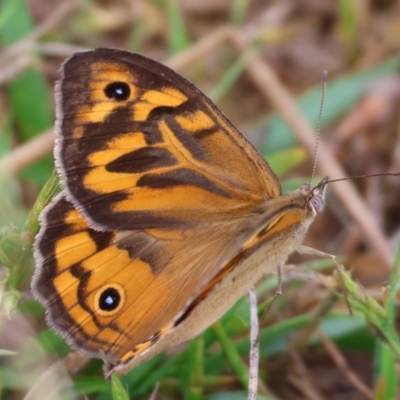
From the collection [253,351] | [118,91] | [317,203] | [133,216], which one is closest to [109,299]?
[133,216]

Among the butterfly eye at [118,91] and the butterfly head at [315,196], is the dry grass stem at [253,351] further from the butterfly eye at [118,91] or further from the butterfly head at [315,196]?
the butterfly eye at [118,91]

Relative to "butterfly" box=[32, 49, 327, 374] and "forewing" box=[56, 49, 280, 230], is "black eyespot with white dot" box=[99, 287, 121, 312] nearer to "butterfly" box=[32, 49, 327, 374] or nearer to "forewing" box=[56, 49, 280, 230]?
"butterfly" box=[32, 49, 327, 374]

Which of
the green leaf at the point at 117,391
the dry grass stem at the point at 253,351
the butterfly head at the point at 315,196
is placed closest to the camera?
the green leaf at the point at 117,391

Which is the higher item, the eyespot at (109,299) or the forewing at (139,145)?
the forewing at (139,145)

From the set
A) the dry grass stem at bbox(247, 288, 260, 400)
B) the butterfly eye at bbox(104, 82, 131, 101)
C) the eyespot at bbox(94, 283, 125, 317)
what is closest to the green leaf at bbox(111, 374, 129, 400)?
the eyespot at bbox(94, 283, 125, 317)

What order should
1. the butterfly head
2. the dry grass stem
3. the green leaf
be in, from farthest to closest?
1. the butterfly head
2. the dry grass stem
3. the green leaf

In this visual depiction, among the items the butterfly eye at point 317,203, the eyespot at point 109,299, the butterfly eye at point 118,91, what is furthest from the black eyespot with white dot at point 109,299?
the butterfly eye at point 317,203

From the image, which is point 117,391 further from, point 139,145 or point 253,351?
point 139,145
